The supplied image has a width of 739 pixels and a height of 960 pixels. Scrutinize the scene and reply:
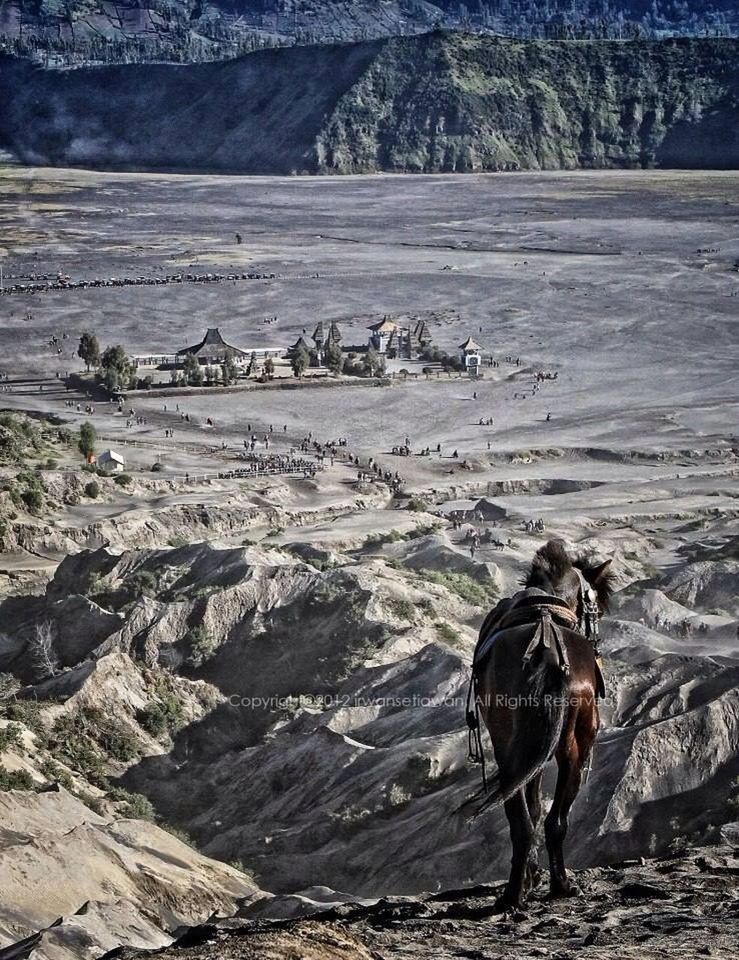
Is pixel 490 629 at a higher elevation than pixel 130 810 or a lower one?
higher

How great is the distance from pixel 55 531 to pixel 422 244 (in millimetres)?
101996

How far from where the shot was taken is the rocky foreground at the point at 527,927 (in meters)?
9.87

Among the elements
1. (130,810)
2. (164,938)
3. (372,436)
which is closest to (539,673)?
(164,938)

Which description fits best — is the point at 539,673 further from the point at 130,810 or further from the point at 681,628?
the point at 681,628

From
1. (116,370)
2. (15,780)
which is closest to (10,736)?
(15,780)

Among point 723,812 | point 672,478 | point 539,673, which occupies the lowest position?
point 672,478

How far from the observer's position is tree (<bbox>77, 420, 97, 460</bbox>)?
6438cm

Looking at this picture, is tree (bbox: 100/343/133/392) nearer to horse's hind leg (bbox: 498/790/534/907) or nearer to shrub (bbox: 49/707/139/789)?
shrub (bbox: 49/707/139/789)

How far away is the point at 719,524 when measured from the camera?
52.7m

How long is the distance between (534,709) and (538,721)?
0.09 m

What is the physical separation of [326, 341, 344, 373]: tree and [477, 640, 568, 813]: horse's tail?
76.1 meters

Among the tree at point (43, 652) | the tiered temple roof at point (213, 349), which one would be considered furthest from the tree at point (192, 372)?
the tree at point (43, 652)

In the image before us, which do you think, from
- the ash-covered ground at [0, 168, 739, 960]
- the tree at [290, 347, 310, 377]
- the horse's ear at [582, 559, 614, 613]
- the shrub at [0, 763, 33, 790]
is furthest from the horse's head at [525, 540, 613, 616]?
the tree at [290, 347, 310, 377]

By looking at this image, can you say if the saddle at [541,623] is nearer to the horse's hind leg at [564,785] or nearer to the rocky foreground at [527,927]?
the horse's hind leg at [564,785]
